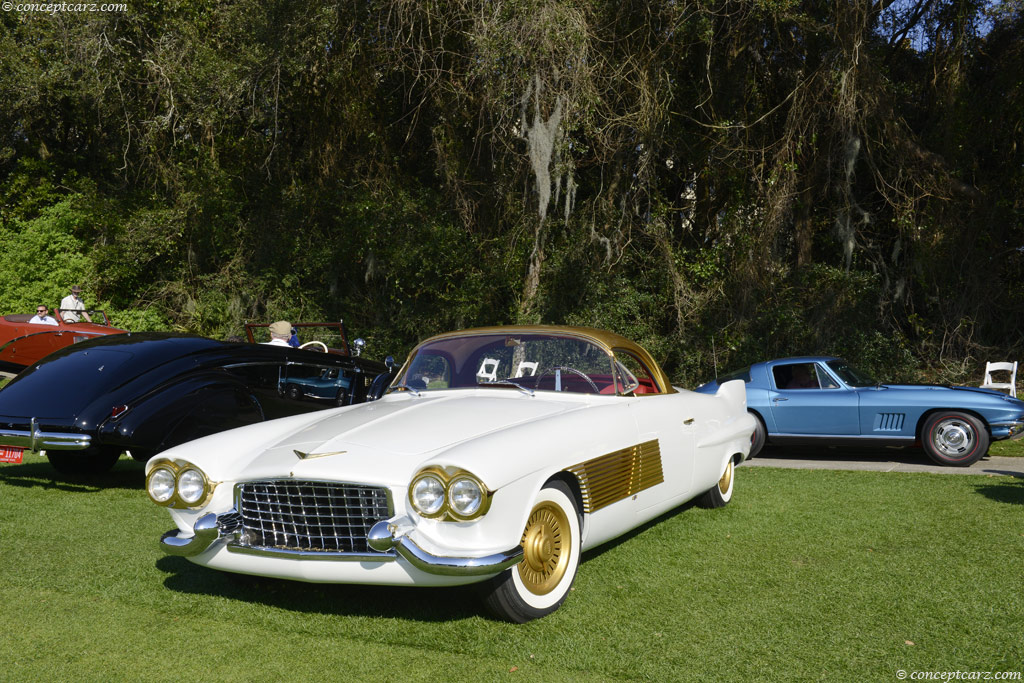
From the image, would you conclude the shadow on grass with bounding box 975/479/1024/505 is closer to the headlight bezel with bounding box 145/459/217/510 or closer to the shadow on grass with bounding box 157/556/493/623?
the shadow on grass with bounding box 157/556/493/623

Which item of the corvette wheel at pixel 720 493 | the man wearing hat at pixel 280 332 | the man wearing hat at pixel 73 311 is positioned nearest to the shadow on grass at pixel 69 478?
the man wearing hat at pixel 280 332

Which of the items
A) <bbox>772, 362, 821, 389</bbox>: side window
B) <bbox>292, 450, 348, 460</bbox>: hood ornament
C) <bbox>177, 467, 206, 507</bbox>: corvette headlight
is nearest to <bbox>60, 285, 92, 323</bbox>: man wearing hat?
<bbox>772, 362, 821, 389</bbox>: side window

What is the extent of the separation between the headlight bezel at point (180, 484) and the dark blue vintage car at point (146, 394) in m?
2.05

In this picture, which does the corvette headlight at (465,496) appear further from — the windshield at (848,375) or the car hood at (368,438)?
the windshield at (848,375)

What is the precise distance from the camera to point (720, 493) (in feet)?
21.5

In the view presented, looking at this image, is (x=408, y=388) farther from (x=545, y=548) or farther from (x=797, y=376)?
(x=797, y=376)

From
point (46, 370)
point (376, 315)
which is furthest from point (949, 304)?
point (46, 370)

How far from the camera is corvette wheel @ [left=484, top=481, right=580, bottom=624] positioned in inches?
153

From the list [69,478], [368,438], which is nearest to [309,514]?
[368,438]

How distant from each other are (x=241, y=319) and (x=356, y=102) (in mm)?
5819

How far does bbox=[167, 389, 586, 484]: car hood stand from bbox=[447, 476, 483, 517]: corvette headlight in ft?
0.78

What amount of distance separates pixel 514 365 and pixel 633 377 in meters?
0.78

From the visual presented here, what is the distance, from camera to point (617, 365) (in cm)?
549

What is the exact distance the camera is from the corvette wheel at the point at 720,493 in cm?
647
